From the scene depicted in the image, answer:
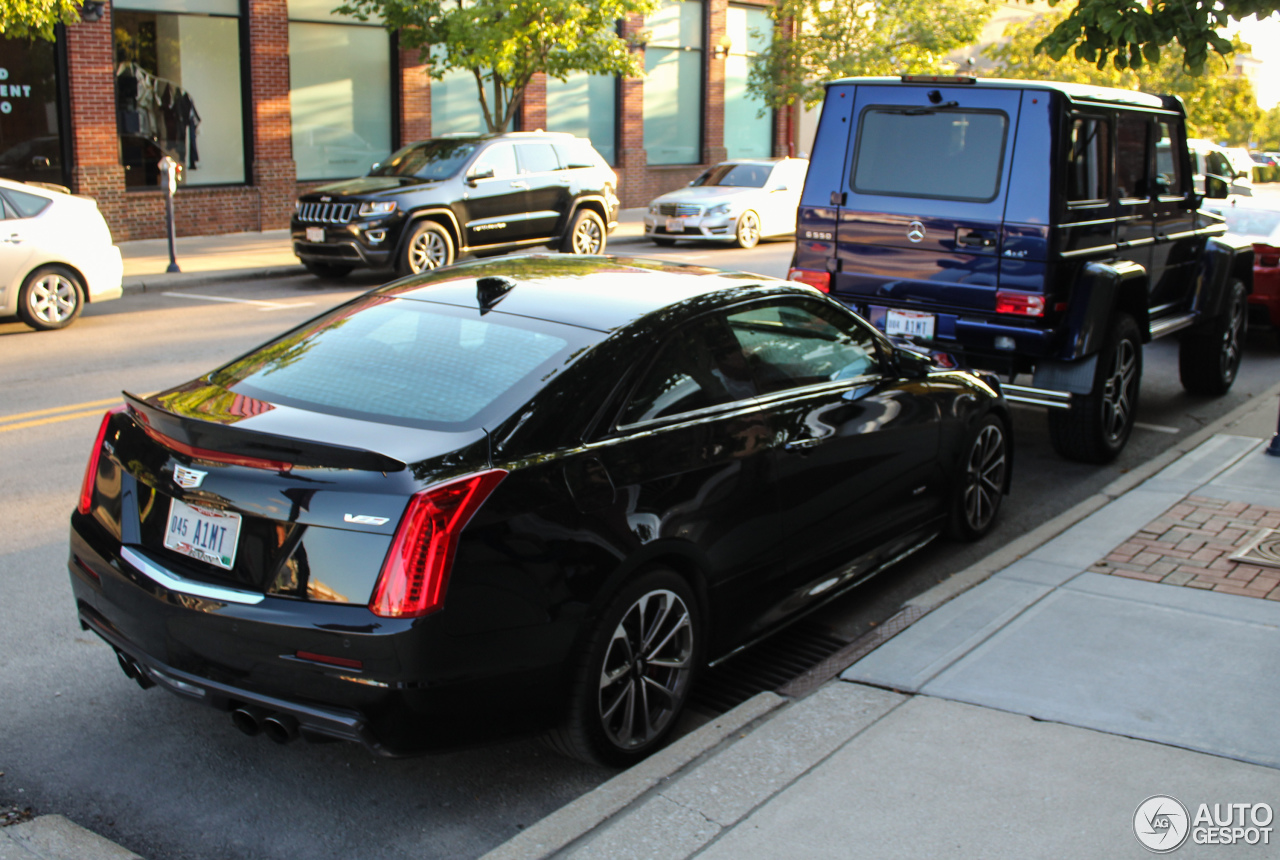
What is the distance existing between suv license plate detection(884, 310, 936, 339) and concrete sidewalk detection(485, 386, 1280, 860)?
7.73ft

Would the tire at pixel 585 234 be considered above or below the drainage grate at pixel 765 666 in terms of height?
above

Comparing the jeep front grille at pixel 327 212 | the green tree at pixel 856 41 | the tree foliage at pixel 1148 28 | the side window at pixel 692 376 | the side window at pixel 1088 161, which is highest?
the green tree at pixel 856 41

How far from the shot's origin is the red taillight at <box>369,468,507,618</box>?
343cm

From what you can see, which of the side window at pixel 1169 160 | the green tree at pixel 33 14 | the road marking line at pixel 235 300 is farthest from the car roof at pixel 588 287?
the green tree at pixel 33 14

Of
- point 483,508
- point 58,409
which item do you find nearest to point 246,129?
point 58,409

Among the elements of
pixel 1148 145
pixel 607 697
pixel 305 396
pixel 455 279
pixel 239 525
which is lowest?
pixel 607 697

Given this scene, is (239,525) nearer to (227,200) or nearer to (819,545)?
(819,545)

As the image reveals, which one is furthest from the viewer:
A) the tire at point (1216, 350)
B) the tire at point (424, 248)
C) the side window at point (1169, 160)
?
the tire at point (424, 248)

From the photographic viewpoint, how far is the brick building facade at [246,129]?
19.4 meters

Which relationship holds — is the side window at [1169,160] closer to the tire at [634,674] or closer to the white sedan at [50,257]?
the tire at [634,674]

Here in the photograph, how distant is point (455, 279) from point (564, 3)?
16.8 meters

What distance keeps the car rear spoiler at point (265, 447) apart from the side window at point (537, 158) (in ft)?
46.8

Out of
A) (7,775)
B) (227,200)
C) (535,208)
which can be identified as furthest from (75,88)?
(7,775)

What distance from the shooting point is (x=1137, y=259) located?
8.59 meters
